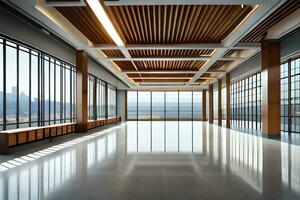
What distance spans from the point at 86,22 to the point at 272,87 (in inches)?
413

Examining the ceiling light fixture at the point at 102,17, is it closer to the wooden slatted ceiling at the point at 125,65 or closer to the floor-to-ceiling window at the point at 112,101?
the wooden slatted ceiling at the point at 125,65

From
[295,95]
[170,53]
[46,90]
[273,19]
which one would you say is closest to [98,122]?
[46,90]

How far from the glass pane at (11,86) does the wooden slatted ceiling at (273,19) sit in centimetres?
1105

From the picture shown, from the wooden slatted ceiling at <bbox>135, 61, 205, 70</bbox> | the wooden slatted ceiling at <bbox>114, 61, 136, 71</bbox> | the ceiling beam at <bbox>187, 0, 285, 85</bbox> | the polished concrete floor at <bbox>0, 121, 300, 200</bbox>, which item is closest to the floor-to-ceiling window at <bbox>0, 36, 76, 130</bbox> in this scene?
the polished concrete floor at <bbox>0, 121, 300, 200</bbox>

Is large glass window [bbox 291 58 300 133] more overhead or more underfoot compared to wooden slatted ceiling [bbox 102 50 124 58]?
more underfoot

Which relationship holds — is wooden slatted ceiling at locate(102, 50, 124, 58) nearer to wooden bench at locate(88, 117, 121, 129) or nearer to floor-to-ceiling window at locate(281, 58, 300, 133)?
wooden bench at locate(88, 117, 121, 129)

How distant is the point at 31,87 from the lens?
Answer: 13.4m

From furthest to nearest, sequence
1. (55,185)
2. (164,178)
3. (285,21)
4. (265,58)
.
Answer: (265,58), (285,21), (164,178), (55,185)

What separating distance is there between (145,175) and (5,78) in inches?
320

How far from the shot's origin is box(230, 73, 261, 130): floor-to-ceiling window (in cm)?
2127

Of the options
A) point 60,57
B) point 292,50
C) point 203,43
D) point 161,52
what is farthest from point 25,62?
point 292,50

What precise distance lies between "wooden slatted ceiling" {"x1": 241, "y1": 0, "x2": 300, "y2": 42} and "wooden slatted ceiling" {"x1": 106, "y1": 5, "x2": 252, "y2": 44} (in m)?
1.19

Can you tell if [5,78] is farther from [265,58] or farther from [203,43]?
[265,58]

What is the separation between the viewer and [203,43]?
15.1 metres
